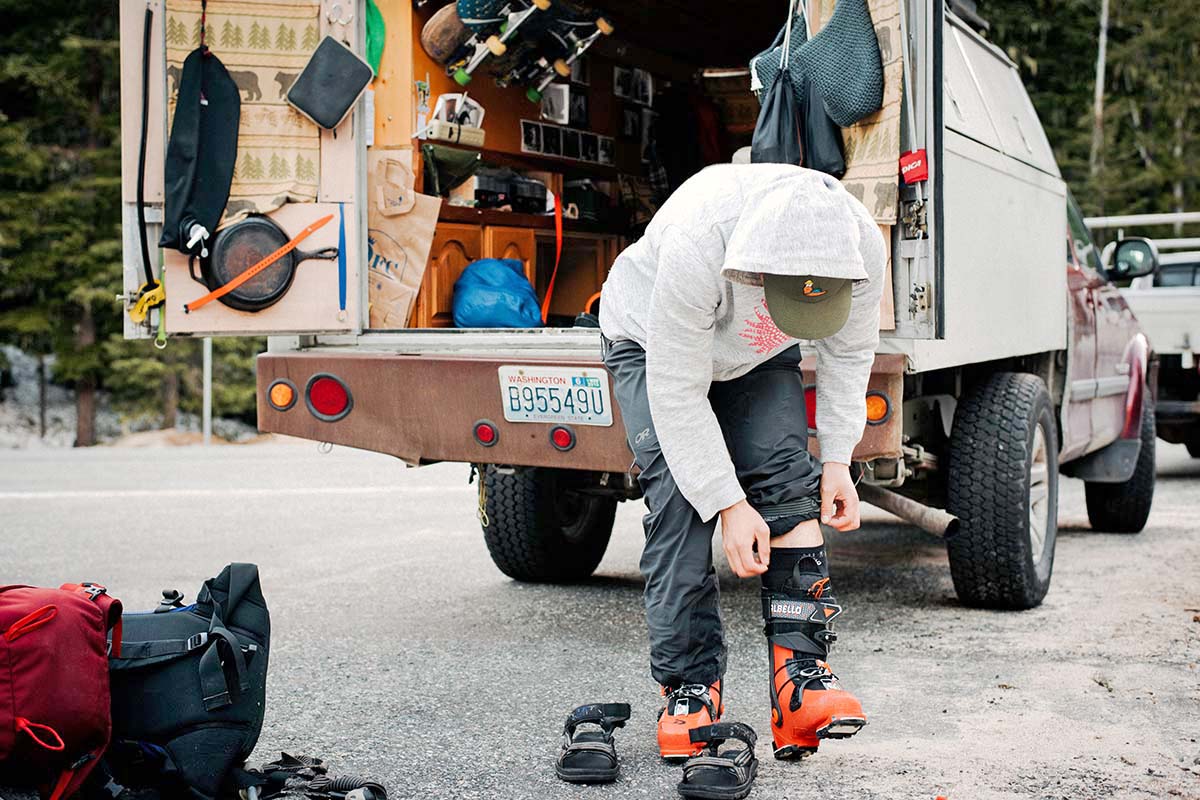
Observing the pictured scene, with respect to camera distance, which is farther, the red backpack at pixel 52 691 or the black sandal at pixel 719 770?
the black sandal at pixel 719 770

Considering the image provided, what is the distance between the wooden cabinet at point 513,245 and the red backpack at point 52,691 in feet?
12.3

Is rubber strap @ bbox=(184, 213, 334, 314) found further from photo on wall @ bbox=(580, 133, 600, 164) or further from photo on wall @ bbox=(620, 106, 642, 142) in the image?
photo on wall @ bbox=(620, 106, 642, 142)

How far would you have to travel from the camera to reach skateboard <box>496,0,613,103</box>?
19.9 ft

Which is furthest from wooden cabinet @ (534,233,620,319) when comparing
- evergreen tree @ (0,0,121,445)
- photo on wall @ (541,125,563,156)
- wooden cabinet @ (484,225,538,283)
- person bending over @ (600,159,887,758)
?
evergreen tree @ (0,0,121,445)

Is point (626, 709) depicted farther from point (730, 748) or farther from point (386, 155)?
point (386, 155)

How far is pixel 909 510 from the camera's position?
4613mm

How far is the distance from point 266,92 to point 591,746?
2.69 m

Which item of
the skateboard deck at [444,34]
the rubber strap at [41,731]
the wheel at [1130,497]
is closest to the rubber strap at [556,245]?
the skateboard deck at [444,34]

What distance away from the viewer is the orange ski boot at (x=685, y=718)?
3.09 metres

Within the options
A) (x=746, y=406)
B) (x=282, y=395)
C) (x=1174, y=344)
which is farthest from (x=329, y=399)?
(x=1174, y=344)

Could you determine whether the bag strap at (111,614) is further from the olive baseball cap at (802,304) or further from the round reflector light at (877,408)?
the round reflector light at (877,408)

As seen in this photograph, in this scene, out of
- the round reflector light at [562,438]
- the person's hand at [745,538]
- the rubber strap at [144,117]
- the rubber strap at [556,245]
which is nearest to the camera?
the person's hand at [745,538]

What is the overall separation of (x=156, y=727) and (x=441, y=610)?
7.87 ft

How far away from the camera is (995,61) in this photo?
600 centimetres
